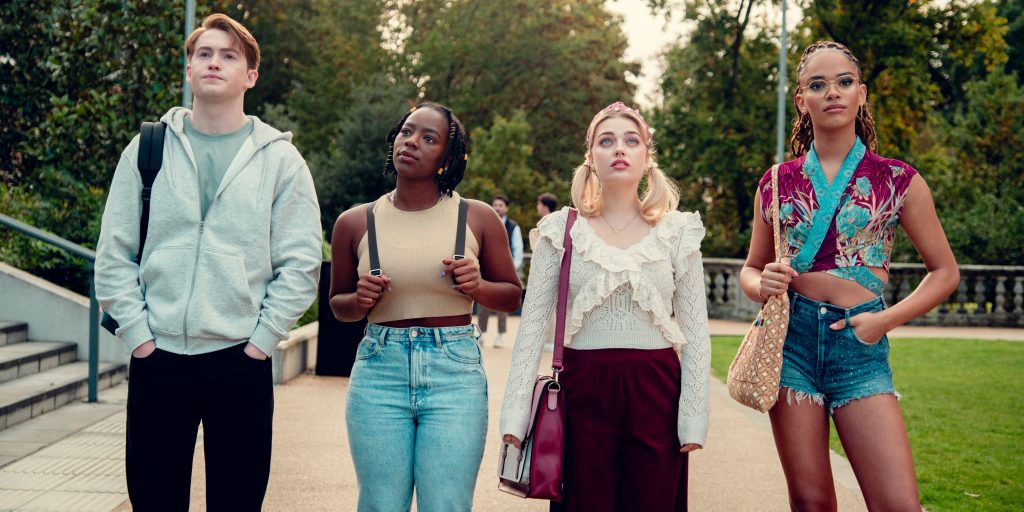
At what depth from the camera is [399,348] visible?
3617 mm

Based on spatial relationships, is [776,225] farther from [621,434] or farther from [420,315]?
[420,315]

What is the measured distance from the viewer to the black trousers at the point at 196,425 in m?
3.43

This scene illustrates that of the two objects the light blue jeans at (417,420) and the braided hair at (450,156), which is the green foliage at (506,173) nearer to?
the braided hair at (450,156)

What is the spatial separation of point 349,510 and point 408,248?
8.38 feet

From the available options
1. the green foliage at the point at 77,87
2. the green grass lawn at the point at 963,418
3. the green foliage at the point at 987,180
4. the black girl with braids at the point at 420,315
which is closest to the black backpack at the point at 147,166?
the black girl with braids at the point at 420,315

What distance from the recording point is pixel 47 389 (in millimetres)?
8391

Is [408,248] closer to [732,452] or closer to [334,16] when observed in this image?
[732,452]

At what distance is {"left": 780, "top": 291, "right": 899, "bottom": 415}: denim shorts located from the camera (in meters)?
3.58

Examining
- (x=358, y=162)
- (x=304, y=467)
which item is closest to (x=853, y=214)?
(x=304, y=467)

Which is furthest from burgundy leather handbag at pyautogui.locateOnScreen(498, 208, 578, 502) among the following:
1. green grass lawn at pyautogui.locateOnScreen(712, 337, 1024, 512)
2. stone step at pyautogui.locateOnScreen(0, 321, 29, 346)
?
stone step at pyautogui.locateOnScreen(0, 321, 29, 346)

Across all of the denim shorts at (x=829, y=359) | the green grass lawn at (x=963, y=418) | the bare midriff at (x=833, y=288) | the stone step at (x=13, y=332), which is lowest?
the green grass lawn at (x=963, y=418)

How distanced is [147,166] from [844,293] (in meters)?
2.38

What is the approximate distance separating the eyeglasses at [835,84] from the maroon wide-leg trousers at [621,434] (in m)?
1.10

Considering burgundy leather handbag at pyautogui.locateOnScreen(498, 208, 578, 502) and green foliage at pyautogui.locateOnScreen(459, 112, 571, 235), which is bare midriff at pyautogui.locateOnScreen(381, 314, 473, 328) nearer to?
burgundy leather handbag at pyautogui.locateOnScreen(498, 208, 578, 502)
